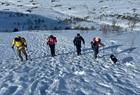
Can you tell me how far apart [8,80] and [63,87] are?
2.71 metres

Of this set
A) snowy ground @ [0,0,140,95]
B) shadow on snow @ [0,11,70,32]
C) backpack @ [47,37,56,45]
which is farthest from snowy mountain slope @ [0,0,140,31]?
backpack @ [47,37,56,45]

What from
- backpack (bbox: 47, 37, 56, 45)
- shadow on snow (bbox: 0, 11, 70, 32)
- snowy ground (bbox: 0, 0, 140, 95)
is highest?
backpack (bbox: 47, 37, 56, 45)

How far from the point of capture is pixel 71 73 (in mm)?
17250

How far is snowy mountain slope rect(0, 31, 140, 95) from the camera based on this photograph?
14.1m

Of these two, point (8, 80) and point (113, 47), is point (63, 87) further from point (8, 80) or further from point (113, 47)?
point (113, 47)

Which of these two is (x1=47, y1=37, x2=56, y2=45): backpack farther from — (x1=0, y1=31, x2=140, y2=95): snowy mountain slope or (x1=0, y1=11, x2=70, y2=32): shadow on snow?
(x1=0, y1=11, x2=70, y2=32): shadow on snow

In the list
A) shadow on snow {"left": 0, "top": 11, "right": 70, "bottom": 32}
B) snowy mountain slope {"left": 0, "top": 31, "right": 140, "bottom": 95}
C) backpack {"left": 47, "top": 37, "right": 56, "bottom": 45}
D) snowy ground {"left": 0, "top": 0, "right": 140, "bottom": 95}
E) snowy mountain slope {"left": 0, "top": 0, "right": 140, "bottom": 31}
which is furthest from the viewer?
shadow on snow {"left": 0, "top": 11, "right": 70, "bottom": 32}

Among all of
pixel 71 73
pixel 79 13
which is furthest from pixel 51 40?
pixel 79 13

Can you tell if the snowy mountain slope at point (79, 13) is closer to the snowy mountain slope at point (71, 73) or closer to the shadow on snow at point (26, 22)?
the shadow on snow at point (26, 22)

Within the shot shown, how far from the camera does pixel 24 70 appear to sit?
59.8ft

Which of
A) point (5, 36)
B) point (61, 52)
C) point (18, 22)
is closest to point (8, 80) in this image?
point (61, 52)

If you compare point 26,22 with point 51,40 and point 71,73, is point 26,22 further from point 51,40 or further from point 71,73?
point 71,73

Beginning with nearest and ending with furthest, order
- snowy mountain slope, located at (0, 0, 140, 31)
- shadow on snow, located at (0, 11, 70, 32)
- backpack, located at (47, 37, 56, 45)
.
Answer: backpack, located at (47, 37, 56, 45) → snowy mountain slope, located at (0, 0, 140, 31) → shadow on snow, located at (0, 11, 70, 32)

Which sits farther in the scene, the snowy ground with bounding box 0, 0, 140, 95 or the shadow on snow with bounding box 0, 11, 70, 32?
the shadow on snow with bounding box 0, 11, 70, 32
